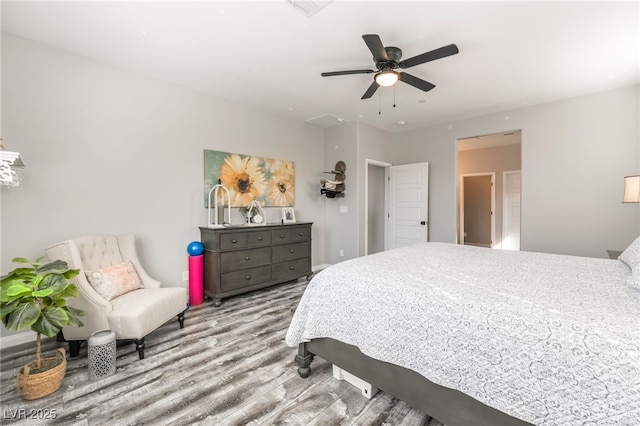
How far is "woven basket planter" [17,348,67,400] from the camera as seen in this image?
5.59ft

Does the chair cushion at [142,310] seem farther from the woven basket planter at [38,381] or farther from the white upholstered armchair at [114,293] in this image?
the woven basket planter at [38,381]

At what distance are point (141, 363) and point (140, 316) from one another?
37 centimetres

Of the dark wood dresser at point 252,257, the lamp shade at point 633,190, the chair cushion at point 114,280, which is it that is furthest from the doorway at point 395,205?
the chair cushion at point 114,280

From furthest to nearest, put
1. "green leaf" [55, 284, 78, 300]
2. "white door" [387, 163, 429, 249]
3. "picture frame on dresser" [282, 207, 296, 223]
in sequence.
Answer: "white door" [387, 163, 429, 249]
"picture frame on dresser" [282, 207, 296, 223]
"green leaf" [55, 284, 78, 300]

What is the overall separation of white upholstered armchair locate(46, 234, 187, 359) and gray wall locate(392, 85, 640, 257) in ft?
16.2

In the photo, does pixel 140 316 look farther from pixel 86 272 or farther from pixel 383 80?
pixel 383 80

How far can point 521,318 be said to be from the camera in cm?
116

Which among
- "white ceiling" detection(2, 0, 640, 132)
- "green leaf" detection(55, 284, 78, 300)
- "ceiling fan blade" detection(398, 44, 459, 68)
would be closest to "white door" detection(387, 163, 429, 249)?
"white ceiling" detection(2, 0, 640, 132)

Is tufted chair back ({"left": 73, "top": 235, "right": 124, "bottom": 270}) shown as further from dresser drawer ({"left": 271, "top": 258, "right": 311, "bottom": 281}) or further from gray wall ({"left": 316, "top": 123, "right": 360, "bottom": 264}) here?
gray wall ({"left": 316, "top": 123, "right": 360, "bottom": 264})

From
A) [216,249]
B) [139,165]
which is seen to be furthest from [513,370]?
[139,165]

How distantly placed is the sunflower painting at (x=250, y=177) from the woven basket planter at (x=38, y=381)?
2223mm

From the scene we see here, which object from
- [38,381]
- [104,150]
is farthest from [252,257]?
[38,381]

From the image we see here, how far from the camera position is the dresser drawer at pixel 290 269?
392 cm

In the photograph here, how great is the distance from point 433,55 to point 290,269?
3206mm
